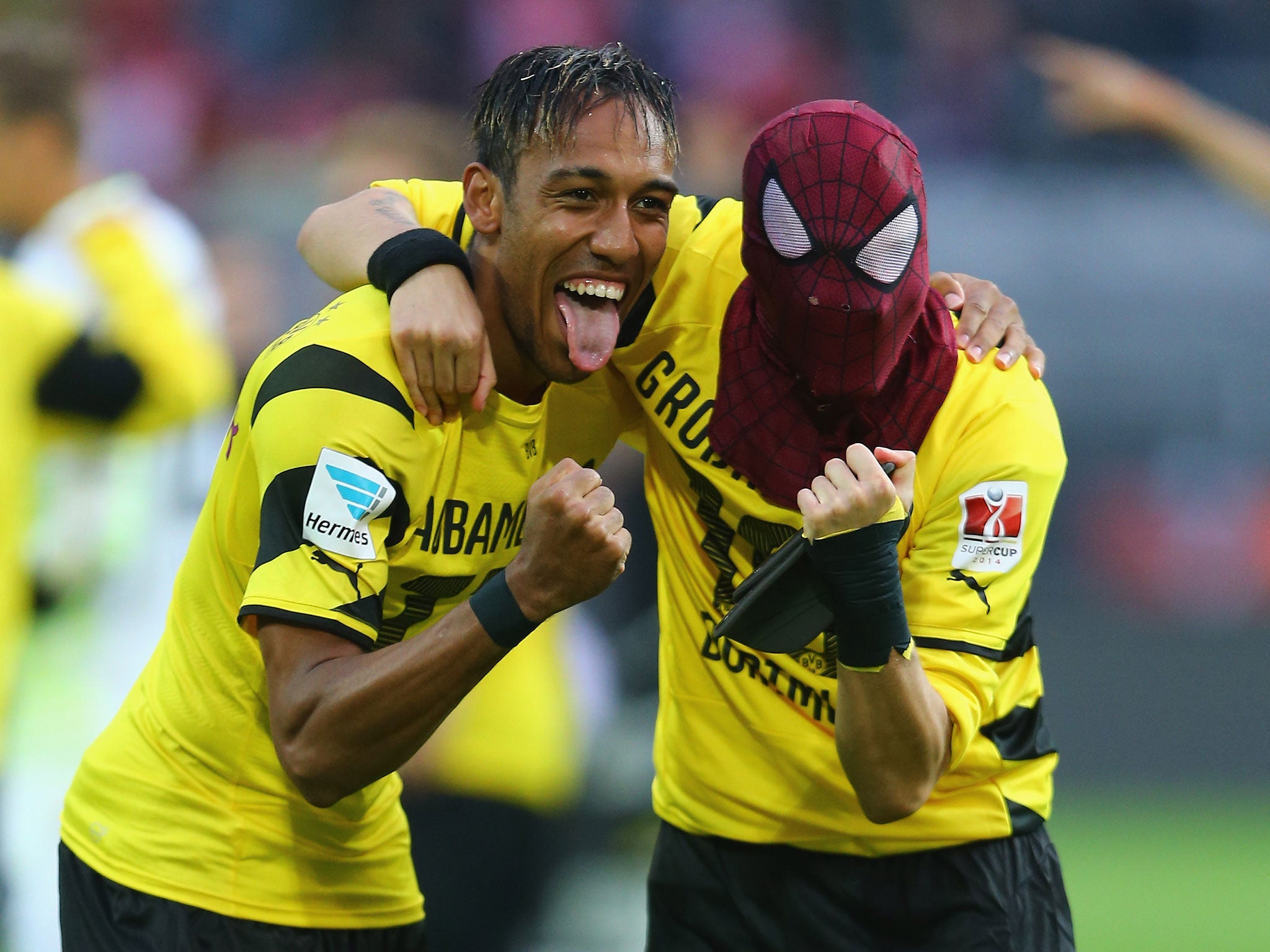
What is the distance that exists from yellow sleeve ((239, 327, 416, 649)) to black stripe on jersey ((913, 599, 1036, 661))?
98 cm

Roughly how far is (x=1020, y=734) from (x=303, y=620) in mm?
1490

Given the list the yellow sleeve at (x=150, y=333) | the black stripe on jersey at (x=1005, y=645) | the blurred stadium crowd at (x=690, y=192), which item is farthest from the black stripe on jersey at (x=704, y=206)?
the yellow sleeve at (x=150, y=333)

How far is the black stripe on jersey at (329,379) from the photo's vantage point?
2641mm

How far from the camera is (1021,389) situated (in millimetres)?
2953

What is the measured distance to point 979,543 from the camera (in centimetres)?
287

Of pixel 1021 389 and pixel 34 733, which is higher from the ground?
pixel 1021 389

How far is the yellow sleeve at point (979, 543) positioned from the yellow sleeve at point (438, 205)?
1091 millimetres

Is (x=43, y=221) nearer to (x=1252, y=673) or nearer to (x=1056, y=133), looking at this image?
(x=1252, y=673)

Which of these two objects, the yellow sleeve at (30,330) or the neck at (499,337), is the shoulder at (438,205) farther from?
the yellow sleeve at (30,330)

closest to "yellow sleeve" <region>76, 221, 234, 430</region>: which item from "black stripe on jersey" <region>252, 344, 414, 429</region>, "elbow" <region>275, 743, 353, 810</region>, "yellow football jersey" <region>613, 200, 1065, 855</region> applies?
"yellow football jersey" <region>613, 200, 1065, 855</region>

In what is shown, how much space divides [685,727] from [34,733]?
→ 2790 millimetres

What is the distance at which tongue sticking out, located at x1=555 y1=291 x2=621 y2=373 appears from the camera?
285 centimetres

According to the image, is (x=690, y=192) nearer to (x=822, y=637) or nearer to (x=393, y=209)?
(x=393, y=209)

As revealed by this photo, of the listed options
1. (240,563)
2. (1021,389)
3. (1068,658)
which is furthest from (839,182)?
(1068,658)
